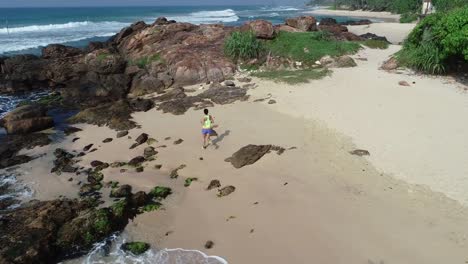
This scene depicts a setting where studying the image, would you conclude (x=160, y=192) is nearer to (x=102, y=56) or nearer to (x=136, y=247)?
(x=136, y=247)

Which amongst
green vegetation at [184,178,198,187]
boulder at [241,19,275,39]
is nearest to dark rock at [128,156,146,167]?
green vegetation at [184,178,198,187]

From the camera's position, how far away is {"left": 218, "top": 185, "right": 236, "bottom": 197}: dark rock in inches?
401

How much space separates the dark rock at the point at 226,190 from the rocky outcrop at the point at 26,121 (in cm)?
1007

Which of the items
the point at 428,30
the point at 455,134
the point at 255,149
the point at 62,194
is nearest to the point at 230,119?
the point at 255,149

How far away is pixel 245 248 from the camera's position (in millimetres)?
8055

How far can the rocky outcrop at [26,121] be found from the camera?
15641 millimetres

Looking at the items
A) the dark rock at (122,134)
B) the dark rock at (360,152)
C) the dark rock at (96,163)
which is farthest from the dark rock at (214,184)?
the dark rock at (122,134)

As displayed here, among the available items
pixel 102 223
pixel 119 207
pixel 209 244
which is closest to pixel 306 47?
pixel 119 207

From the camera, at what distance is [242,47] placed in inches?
906

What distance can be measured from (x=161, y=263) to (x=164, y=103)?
11.4 m

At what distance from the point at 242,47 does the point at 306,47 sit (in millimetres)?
4389

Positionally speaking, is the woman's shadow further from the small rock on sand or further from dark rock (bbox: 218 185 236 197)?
the small rock on sand

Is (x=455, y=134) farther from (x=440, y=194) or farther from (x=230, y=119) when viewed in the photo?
(x=230, y=119)

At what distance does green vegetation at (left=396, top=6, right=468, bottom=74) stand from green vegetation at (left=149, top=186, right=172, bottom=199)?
583 inches
